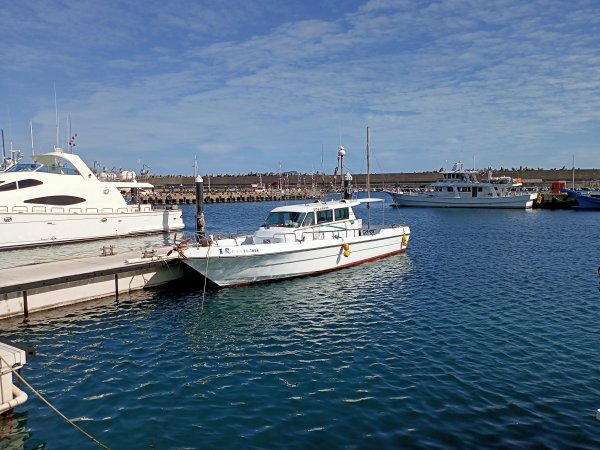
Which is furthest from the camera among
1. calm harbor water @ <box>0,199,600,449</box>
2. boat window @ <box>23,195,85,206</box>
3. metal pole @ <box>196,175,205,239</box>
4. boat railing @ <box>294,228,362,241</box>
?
metal pole @ <box>196,175,205,239</box>

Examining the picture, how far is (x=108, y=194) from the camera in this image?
38.8 m

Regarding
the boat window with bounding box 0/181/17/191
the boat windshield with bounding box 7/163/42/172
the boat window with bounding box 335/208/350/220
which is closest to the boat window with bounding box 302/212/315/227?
the boat window with bounding box 335/208/350/220

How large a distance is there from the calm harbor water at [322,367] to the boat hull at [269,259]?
27.4 inches

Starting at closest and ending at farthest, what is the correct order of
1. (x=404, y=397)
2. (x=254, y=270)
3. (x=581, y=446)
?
1. (x=581, y=446)
2. (x=404, y=397)
3. (x=254, y=270)

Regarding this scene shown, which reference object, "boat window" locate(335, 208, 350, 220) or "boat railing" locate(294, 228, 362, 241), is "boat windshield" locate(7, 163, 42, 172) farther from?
"boat window" locate(335, 208, 350, 220)

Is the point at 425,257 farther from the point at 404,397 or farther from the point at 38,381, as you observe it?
the point at 38,381

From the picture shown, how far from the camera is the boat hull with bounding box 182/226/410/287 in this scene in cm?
1992

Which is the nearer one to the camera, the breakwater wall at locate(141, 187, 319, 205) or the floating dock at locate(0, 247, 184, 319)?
the floating dock at locate(0, 247, 184, 319)

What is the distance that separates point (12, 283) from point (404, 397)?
44.6 feet

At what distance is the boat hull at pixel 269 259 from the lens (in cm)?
1992

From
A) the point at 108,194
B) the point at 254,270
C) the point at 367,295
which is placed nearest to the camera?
the point at 367,295

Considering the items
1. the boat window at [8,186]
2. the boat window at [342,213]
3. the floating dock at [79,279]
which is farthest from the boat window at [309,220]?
the boat window at [8,186]

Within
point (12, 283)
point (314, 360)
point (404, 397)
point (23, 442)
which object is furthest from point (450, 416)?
point (12, 283)

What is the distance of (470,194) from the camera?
7462cm
